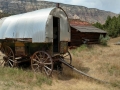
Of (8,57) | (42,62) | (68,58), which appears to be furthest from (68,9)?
(42,62)

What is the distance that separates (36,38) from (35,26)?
0.70 m

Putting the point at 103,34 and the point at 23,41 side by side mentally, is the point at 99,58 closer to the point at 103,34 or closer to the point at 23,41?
the point at 23,41

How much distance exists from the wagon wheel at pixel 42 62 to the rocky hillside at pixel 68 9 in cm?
11490

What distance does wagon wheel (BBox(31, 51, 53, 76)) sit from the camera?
11.0 meters

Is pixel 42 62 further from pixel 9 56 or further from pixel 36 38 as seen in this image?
pixel 9 56

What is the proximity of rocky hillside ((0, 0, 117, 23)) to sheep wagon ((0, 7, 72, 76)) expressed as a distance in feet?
372

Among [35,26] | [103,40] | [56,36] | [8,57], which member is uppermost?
[35,26]

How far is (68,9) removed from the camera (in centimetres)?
14825

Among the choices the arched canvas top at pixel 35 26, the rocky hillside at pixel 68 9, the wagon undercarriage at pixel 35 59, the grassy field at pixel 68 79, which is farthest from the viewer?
the rocky hillside at pixel 68 9

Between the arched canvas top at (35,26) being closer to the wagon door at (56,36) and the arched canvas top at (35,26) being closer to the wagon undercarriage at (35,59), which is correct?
the wagon door at (56,36)

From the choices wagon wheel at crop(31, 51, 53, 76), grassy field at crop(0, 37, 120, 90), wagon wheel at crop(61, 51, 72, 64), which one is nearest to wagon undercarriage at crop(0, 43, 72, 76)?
wagon wheel at crop(31, 51, 53, 76)

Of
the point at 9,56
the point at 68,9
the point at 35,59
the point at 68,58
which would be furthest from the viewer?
the point at 68,9

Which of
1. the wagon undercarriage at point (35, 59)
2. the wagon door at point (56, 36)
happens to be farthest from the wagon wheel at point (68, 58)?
the wagon undercarriage at point (35, 59)

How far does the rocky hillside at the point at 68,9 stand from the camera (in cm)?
13091
